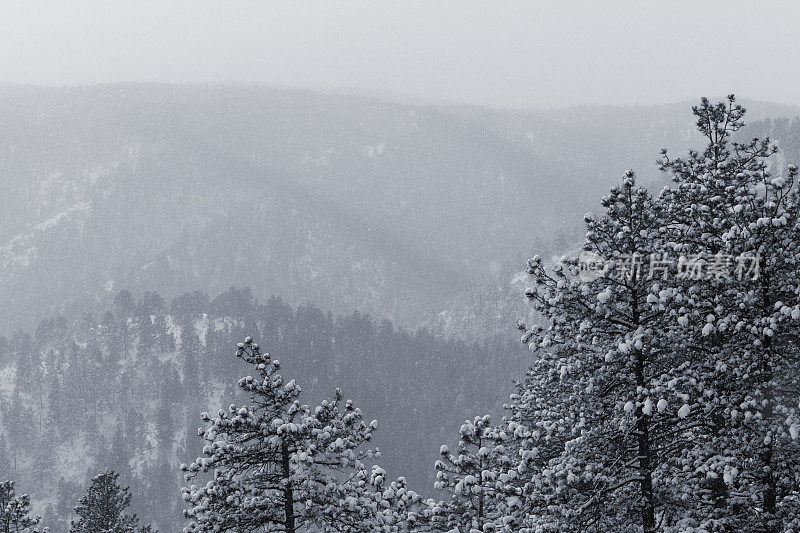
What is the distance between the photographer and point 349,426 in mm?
17500

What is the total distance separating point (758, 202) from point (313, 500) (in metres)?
11.1

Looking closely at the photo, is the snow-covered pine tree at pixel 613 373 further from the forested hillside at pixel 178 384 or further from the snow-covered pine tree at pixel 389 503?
the forested hillside at pixel 178 384

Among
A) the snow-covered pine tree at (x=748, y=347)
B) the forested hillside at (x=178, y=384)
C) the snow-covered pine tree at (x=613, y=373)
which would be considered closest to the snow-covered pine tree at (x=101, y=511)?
the snow-covered pine tree at (x=613, y=373)

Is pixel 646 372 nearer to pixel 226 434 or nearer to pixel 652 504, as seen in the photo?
pixel 652 504

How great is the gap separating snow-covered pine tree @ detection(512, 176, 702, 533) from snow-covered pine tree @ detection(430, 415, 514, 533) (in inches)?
56.3

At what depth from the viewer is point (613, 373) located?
532 inches

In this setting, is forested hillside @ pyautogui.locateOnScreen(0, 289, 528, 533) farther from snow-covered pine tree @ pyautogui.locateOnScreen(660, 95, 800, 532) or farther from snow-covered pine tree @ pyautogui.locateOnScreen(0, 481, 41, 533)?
snow-covered pine tree @ pyautogui.locateOnScreen(660, 95, 800, 532)

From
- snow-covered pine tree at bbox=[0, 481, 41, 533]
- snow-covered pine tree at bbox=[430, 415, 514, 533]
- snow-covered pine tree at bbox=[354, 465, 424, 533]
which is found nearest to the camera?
snow-covered pine tree at bbox=[430, 415, 514, 533]

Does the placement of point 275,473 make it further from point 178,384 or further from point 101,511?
point 178,384

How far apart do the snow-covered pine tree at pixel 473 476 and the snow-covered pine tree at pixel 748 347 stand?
413 centimetres

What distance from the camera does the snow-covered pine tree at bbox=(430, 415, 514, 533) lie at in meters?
15.3

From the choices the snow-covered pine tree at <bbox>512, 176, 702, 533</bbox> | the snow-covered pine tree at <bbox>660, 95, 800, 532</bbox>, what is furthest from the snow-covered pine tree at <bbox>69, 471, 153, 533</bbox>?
the snow-covered pine tree at <bbox>660, 95, 800, 532</bbox>

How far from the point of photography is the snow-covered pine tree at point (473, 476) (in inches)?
603

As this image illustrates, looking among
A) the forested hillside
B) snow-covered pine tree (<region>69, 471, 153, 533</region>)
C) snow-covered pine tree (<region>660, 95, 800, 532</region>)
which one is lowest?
snow-covered pine tree (<region>69, 471, 153, 533</region>)
